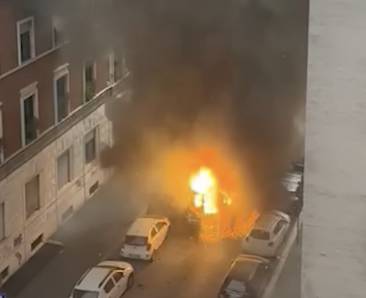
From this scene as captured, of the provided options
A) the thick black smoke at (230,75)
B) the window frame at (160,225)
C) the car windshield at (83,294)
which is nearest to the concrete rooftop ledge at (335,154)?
the thick black smoke at (230,75)

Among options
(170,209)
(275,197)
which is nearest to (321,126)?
(275,197)

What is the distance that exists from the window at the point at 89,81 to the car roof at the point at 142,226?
415 mm

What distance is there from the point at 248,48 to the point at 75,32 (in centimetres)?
54

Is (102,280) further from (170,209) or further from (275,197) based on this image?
(275,197)

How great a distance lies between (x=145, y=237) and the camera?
9.13 ft

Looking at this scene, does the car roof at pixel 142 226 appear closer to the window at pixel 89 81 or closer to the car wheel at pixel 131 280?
the car wheel at pixel 131 280

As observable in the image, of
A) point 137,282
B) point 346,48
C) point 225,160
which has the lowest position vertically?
point 137,282

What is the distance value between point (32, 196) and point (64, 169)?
135 millimetres

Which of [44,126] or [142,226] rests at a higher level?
[44,126]

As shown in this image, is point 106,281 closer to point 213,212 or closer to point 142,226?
point 142,226

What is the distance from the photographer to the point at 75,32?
9.07ft

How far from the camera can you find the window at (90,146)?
2.76m

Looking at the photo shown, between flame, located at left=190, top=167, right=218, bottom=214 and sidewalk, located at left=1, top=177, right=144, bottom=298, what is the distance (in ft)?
0.66

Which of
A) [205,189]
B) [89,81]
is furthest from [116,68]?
[205,189]
